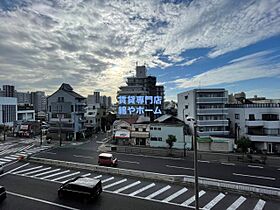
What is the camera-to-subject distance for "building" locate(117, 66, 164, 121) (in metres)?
58.6

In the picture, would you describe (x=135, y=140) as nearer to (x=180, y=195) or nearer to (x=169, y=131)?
(x=169, y=131)

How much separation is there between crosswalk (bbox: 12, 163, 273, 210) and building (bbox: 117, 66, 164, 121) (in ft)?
123

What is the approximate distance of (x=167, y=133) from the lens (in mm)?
41344

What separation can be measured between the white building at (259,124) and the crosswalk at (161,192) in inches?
978

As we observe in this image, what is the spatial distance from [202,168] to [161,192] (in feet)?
34.7

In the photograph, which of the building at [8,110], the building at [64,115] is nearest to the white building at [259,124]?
the building at [64,115]

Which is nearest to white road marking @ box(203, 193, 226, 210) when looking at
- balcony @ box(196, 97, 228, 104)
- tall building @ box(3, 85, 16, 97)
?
balcony @ box(196, 97, 228, 104)

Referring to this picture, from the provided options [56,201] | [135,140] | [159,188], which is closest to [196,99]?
[135,140]

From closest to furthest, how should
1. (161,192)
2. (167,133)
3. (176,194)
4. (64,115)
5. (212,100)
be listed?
(176,194) → (161,192) → (167,133) → (212,100) → (64,115)

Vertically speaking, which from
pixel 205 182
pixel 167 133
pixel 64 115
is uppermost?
pixel 64 115

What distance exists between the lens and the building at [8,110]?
A: 6756cm

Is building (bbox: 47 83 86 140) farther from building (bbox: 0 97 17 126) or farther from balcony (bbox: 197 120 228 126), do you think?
balcony (bbox: 197 120 228 126)

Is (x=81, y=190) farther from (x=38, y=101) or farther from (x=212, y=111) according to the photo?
(x=38, y=101)

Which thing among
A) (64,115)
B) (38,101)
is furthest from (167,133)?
(38,101)
